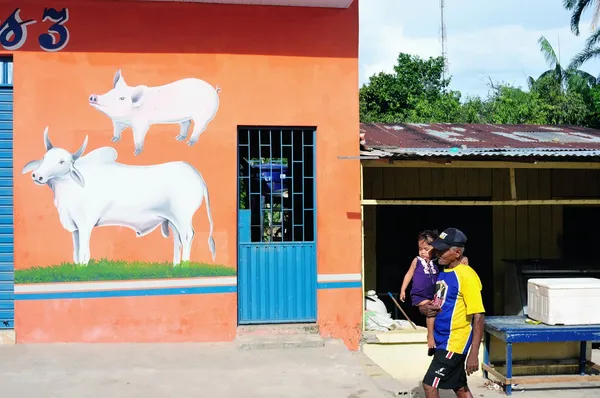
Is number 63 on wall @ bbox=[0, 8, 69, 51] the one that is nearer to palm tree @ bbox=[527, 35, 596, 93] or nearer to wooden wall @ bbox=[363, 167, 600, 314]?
wooden wall @ bbox=[363, 167, 600, 314]

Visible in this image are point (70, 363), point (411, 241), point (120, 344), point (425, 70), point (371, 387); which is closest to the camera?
point (371, 387)

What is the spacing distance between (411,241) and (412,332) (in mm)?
2768

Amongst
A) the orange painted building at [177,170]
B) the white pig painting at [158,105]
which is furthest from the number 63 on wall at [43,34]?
the white pig painting at [158,105]

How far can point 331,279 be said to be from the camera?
786 cm

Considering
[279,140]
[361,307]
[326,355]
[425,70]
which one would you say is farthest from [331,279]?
[425,70]

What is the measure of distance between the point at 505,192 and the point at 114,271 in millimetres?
6605

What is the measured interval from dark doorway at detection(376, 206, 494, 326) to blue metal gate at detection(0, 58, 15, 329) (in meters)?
5.53

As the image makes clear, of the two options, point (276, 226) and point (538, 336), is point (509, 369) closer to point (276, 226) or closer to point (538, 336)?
point (538, 336)

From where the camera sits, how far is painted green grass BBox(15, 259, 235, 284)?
7.39m

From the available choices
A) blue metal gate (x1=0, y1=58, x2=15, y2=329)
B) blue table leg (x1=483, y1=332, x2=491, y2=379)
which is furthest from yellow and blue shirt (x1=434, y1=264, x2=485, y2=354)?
blue metal gate (x1=0, y1=58, x2=15, y2=329)

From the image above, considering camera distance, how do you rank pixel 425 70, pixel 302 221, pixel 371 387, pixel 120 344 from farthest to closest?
pixel 425 70 < pixel 302 221 < pixel 120 344 < pixel 371 387

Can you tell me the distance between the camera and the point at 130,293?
24.6ft

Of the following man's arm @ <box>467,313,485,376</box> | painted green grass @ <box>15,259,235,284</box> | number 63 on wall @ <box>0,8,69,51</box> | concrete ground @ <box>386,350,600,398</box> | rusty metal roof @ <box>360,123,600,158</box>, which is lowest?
concrete ground @ <box>386,350,600,398</box>

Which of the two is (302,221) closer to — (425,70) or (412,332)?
(412,332)
